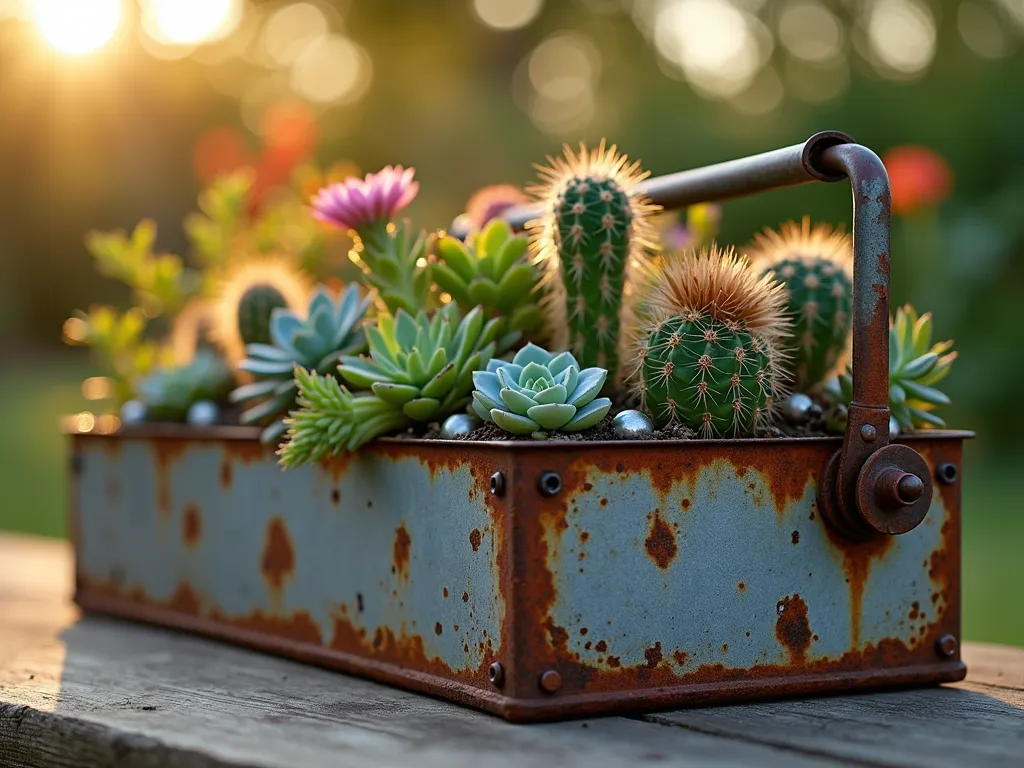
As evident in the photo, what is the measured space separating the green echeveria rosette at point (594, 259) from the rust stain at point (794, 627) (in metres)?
0.36

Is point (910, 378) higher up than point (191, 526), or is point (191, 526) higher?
point (910, 378)

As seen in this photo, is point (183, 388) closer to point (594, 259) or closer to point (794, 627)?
Result: point (594, 259)

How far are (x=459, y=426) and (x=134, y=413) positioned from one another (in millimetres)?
907

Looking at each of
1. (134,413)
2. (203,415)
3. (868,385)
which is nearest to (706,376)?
(868,385)

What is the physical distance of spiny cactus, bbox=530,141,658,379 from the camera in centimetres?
152

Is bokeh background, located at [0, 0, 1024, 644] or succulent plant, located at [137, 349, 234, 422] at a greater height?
bokeh background, located at [0, 0, 1024, 644]

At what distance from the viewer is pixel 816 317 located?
1593 mm

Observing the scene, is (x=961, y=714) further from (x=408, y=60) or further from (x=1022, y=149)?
(x=408, y=60)

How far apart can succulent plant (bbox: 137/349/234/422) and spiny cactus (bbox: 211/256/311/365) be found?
0.12 feet

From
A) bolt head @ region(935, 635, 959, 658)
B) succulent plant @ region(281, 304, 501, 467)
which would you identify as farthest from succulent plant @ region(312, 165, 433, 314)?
bolt head @ region(935, 635, 959, 658)

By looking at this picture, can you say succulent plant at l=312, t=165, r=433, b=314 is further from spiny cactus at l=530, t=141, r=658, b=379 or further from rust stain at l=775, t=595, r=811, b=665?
rust stain at l=775, t=595, r=811, b=665

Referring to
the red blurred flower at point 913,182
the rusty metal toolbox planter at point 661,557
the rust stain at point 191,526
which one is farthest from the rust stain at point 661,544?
the red blurred flower at point 913,182

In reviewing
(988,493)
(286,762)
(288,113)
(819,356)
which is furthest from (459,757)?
(988,493)

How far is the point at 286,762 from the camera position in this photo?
3.51 feet
